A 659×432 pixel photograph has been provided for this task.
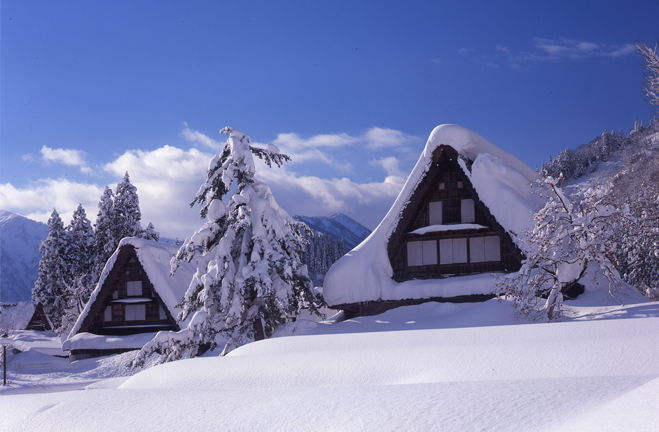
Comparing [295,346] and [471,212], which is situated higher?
[471,212]

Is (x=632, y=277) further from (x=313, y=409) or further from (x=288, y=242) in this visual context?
(x=313, y=409)

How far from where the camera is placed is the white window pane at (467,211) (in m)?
17.1

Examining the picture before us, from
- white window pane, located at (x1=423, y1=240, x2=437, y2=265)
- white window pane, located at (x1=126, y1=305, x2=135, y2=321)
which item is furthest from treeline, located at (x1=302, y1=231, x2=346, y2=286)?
white window pane, located at (x1=423, y1=240, x2=437, y2=265)

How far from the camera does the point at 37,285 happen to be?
43375mm

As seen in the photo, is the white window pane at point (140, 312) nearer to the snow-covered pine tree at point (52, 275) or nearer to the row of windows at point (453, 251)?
the row of windows at point (453, 251)

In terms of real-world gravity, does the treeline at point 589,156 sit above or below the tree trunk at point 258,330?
above

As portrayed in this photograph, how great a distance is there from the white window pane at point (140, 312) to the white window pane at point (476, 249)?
16511 millimetres

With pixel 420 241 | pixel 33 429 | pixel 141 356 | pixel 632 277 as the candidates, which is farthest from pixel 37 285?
pixel 632 277

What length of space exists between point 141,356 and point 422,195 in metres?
10.2

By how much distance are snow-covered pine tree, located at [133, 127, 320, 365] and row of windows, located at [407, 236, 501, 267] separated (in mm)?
4215

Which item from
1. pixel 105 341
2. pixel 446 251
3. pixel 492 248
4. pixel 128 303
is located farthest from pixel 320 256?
pixel 492 248

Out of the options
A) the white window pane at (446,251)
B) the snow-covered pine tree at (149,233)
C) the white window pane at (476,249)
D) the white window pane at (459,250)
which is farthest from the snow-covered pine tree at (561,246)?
the snow-covered pine tree at (149,233)

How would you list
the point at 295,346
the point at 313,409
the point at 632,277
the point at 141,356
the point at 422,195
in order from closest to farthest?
1. the point at 313,409
2. the point at 295,346
3. the point at 141,356
4. the point at 422,195
5. the point at 632,277

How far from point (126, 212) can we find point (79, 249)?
8.83 m
